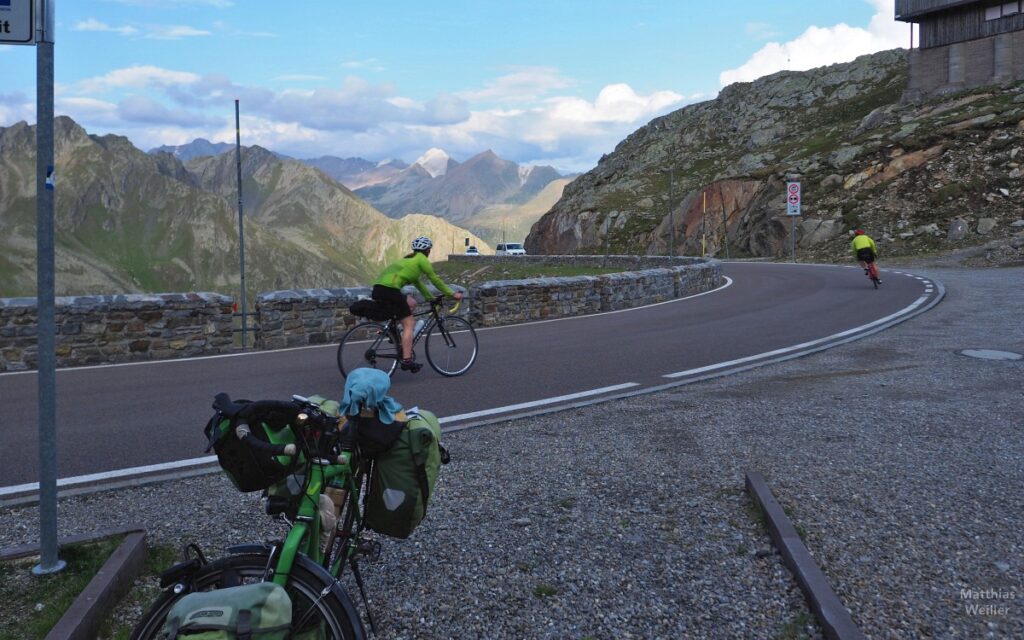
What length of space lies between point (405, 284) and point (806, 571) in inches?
233

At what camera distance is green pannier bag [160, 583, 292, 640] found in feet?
7.71

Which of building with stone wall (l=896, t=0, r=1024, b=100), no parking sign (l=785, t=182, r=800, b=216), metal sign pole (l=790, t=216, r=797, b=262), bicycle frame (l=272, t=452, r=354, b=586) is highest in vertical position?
building with stone wall (l=896, t=0, r=1024, b=100)

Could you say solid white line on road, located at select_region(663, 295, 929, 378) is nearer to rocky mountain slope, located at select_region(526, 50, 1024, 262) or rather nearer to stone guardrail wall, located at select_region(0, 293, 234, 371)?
stone guardrail wall, located at select_region(0, 293, 234, 371)

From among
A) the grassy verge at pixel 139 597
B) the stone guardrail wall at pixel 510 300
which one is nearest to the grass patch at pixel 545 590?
the grassy verge at pixel 139 597

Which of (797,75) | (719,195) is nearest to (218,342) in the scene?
(719,195)

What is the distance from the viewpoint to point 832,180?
150 feet

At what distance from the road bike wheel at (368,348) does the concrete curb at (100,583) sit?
16.7 ft

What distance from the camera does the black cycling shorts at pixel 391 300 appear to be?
8.90 meters

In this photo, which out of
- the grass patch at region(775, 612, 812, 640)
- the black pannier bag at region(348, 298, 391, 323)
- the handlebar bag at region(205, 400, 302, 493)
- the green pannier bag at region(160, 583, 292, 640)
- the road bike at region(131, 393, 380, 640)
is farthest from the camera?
the black pannier bag at region(348, 298, 391, 323)

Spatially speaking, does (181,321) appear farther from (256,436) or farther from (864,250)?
(864,250)

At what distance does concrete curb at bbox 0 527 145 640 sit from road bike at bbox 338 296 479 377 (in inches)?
191

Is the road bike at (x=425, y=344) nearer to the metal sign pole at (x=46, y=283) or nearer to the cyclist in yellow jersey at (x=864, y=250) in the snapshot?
the metal sign pole at (x=46, y=283)

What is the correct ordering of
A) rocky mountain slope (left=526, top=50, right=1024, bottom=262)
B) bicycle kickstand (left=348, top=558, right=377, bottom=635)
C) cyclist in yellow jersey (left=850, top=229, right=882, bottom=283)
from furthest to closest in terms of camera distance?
rocky mountain slope (left=526, top=50, right=1024, bottom=262) → cyclist in yellow jersey (left=850, top=229, right=882, bottom=283) → bicycle kickstand (left=348, top=558, right=377, bottom=635)

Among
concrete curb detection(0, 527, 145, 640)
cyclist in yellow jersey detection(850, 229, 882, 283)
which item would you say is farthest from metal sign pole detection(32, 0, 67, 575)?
cyclist in yellow jersey detection(850, 229, 882, 283)
